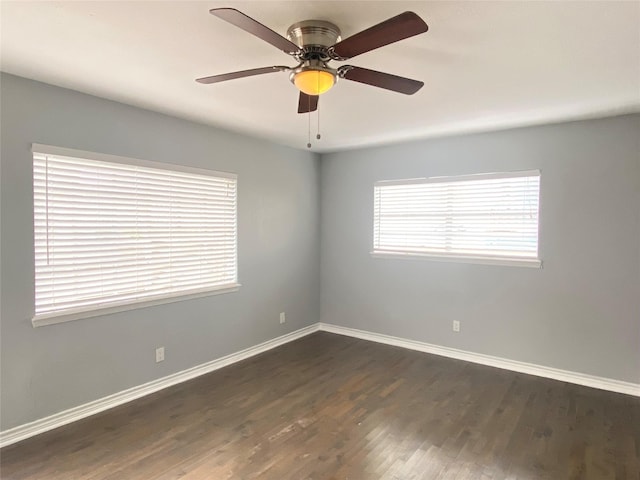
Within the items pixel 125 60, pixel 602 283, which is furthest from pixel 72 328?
pixel 602 283

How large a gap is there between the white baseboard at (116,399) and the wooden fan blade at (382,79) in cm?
294

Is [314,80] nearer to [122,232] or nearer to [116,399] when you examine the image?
[122,232]

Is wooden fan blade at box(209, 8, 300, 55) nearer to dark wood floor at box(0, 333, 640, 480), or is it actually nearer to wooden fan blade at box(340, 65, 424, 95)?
wooden fan blade at box(340, 65, 424, 95)

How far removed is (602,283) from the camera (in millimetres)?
3311

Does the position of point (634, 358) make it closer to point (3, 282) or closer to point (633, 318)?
point (633, 318)

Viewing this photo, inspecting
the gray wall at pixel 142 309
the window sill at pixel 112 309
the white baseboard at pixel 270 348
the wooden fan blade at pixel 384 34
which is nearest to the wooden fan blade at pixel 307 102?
the wooden fan blade at pixel 384 34

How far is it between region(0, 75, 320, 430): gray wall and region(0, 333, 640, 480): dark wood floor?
316 mm

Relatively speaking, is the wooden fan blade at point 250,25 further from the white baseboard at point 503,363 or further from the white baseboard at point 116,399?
the white baseboard at point 503,363

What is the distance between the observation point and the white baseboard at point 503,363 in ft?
10.8

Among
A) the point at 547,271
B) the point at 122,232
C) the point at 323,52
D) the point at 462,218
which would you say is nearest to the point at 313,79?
the point at 323,52

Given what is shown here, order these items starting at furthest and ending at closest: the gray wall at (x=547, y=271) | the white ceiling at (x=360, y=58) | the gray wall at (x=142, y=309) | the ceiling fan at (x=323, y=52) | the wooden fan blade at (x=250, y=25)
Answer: the gray wall at (x=547, y=271) < the gray wall at (x=142, y=309) < the white ceiling at (x=360, y=58) < the ceiling fan at (x=323, y=52) < the wooden fan blade at (x=250, y=25)

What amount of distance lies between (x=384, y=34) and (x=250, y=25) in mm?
517

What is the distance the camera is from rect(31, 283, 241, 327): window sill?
2.60 metres

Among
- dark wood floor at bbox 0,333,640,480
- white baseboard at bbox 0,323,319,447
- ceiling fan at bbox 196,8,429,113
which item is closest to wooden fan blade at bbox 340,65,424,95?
ceiling fan at bbox 196,8,429,113
